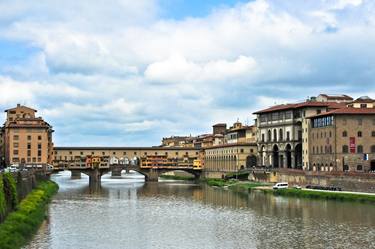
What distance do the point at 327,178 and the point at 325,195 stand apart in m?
10.7

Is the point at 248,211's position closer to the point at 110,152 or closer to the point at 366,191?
the point at 366,191

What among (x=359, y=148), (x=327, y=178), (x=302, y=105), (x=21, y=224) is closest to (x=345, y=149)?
(x=359, y=148)

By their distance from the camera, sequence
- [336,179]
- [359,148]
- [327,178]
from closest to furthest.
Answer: [336,179] → [327,178] → [359,148]

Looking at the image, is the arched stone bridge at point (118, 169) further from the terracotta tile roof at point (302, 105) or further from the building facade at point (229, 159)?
the terracotta tile roof at point (302, 105)

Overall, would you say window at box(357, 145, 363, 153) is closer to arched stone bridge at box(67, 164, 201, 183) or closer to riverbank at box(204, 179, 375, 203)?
riverbank at box(204, 179, 375, 203)

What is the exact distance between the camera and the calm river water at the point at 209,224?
3862 cm

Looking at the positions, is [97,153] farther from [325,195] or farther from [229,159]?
[325,195]

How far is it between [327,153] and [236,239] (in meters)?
48.6

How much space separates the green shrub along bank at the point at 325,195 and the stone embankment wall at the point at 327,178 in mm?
4130

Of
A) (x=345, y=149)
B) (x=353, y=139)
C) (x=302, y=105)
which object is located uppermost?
(x=302, y=105)

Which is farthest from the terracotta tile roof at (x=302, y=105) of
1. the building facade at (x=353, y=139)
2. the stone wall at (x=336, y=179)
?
the building facade at (x=353, y=139)

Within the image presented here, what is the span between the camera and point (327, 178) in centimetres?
7656

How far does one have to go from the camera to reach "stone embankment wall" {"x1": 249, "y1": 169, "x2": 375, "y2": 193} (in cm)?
6788

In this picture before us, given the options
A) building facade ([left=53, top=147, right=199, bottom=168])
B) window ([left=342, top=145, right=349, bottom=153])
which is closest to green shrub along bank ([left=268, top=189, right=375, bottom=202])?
window ([left=342, top=145, right=349, bottom=153])
